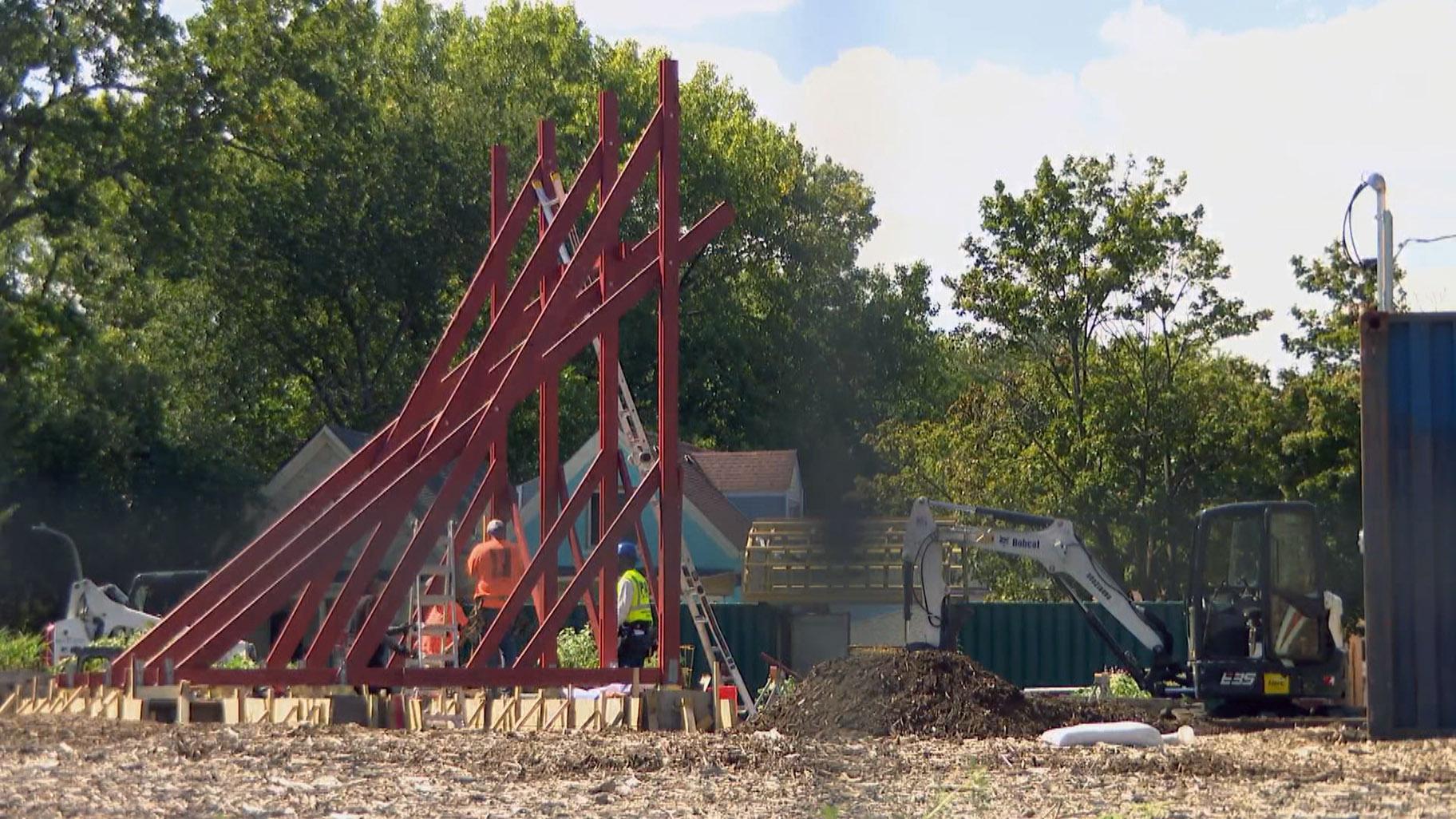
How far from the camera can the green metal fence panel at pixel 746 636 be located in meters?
27.3

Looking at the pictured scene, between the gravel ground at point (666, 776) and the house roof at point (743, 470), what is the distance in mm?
25016

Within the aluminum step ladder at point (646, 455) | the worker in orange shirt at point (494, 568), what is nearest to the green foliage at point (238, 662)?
the worker in orange shirt at point (494, 568)

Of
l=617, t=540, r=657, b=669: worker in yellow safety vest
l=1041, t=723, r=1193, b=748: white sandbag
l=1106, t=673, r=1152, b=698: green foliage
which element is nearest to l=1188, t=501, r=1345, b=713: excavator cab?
l=1106, t=673, r=1152, b=698: green foliage

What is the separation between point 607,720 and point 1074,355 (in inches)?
943

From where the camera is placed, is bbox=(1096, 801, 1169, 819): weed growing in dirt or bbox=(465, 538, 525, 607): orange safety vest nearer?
bbox=(1096, 801, 1169, 819): weed growing in dirt

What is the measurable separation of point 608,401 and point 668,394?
601 millimetres

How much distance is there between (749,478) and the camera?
4062cm

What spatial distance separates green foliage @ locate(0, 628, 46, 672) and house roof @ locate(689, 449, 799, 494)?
16.2m

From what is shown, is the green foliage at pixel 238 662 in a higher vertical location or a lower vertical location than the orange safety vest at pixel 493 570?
lower

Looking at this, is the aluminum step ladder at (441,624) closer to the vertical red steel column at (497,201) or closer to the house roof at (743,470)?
the vertical red steel column at (497,201)

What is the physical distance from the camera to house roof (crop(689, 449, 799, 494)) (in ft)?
129

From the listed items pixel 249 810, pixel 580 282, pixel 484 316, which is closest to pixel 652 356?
pixel 484 316

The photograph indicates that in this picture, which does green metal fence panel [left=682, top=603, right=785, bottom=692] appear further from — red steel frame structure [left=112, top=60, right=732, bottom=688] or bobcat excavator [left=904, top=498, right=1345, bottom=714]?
red steel frame structure [left=112, top=60, right=732, bottom=688]

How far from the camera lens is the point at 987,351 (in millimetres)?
37062
